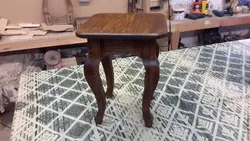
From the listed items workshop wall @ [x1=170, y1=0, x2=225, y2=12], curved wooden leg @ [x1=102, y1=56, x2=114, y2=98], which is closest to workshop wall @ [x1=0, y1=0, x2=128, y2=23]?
workshop wall @ [x1=170, y1=0, x2=225, y2=12]

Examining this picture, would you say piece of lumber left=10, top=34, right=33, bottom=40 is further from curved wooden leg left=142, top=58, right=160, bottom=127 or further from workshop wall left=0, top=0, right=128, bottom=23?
curved wooden leg left=142, top=58, right=160, bottom=127

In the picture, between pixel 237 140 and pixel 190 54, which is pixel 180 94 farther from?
pixel 190 54

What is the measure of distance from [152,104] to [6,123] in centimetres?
147

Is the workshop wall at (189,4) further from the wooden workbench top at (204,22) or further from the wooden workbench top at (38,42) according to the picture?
the wooden workbench top at (38,42)

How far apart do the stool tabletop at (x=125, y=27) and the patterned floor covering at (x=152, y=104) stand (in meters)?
0.49

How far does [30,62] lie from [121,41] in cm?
162

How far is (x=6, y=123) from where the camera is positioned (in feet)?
6.53

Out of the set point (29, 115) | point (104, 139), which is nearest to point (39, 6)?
point (29, 115)

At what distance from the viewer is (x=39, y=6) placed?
7.15 feet

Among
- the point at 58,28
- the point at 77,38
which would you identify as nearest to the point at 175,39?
the point at 77,38

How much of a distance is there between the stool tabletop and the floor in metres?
1.42

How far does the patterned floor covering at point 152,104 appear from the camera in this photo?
107 centimetres

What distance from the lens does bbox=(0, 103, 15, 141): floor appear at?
1.86 meters

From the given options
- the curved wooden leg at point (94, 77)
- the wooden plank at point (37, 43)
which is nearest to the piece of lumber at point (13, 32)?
the wooden plank at point (37, 43)
